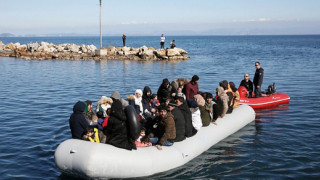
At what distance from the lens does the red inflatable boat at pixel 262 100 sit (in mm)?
18906

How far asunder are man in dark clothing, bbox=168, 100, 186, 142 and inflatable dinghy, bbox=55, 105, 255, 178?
0.20 metres

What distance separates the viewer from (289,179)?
10.1 meters

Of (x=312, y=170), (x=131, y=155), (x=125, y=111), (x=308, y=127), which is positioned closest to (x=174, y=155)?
(x=131, y=155)

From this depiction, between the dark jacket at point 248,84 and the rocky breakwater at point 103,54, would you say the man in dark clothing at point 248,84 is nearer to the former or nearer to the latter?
the dark jacket at point 248,84

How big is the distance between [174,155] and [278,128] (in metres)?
6.94

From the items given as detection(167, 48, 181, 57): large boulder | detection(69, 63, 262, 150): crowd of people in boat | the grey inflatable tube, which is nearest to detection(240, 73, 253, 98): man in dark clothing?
detection(69, 63, 262, 150): crowd of people in boat

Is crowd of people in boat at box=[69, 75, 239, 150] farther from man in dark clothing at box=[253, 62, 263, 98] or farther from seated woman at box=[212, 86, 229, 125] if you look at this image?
man in dark clothing at box=[253, 62, 263, 98]

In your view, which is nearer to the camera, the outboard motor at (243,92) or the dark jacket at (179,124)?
the dark jacket at (179,124)

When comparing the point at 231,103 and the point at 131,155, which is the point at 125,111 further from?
the point at 231,103

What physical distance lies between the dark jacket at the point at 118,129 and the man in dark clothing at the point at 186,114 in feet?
6.60

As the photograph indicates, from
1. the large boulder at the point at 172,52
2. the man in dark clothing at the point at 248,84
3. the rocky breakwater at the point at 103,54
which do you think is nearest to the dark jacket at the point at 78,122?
the man in dark clothing at the point at 248,84

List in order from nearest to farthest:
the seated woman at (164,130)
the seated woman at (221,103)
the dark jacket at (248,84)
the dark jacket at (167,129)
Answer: the seated woman at (164,130)
the dark jacket at (167,129)
the seated woman at (221,103)
the dark jacket at (248,84)

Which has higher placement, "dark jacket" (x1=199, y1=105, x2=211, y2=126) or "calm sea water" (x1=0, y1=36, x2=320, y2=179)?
"dark jacket" (x1=199, y1=105, x2=211, y2=126)

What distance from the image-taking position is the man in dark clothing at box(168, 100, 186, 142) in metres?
10.3
